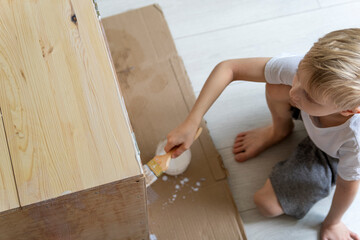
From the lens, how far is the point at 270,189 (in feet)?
3.16

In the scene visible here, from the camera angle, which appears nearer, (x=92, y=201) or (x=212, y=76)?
(x=92, y=201)

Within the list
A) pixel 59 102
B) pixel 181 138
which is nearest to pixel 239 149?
pixel 181 138

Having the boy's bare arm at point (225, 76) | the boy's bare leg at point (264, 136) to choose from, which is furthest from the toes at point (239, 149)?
the boy's bare arm at point (225, 76)

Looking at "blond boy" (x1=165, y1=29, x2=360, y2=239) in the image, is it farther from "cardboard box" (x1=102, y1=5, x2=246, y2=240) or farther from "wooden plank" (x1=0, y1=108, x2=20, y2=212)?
"wooden plank" (x1=0, y1=108, x2=20, y2=212)

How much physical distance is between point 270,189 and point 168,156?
309mm

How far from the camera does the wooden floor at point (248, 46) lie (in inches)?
39.3

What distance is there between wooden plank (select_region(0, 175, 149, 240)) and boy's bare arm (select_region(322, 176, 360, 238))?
1.40 ft

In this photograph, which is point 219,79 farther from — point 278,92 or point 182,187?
point 182,187

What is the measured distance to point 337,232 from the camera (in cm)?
94

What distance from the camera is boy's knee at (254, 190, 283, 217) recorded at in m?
0.94

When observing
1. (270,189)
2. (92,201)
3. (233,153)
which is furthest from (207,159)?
(92,201)

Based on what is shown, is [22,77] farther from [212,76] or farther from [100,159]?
[212,76]

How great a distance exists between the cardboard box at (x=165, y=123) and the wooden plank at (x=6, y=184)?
Result: 18.7 inches

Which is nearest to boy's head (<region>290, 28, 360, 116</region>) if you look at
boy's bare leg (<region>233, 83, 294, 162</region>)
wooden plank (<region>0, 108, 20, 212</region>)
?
boy's bare leg (<region>233, 83, 294, 162</region>)
